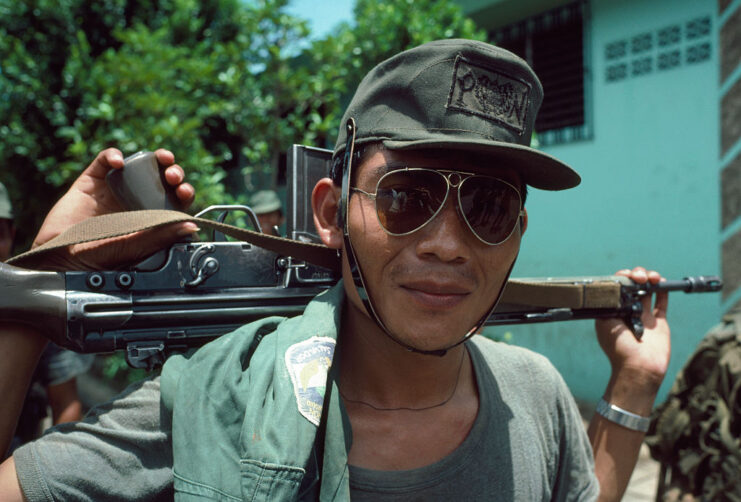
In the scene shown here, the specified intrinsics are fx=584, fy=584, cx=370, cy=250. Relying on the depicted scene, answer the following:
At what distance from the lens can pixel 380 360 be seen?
4.88ft

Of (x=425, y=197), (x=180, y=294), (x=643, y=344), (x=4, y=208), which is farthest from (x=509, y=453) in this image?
(x=4, y=208)

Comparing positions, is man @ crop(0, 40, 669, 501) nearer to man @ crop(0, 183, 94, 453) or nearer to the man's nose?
the man's nose

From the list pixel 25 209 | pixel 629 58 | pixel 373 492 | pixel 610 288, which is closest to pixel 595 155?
pixel 629 58

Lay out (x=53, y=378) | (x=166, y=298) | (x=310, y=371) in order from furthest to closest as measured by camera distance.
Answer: (x=53, y=378) → (x=166, y=298) → (x=310, y=371)

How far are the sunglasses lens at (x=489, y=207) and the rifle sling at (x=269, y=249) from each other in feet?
1.56

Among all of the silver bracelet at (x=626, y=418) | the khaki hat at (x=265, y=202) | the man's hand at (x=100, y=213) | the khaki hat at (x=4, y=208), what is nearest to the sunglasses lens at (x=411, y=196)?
the man's hand at (x=100, y=213)

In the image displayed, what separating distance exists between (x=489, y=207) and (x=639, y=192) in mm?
5039

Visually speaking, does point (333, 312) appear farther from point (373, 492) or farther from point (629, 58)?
point (629, 58)

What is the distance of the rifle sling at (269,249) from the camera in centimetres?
147

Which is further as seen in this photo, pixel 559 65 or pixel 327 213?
pixel 559 65

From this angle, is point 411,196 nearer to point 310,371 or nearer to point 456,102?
point 456,102

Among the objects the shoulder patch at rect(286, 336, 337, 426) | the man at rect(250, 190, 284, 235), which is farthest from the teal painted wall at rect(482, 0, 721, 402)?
the shoulder patch at rect(286, 336, 337, 426)

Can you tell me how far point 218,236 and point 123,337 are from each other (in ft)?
1.57

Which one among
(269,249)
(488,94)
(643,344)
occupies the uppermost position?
(488,94)
